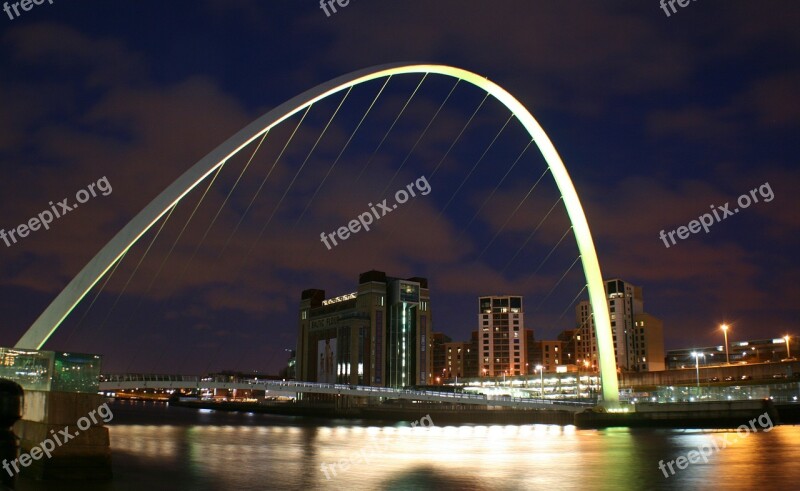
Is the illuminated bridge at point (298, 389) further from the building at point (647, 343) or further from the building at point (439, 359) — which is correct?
the building at point (439, 359)

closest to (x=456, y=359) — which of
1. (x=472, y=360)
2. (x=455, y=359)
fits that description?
(x=455, y=359)

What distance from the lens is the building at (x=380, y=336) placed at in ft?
371

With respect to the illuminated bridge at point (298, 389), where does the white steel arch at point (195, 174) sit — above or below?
above

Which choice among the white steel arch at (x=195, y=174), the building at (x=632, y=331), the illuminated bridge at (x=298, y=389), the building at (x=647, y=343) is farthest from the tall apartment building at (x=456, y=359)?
the white steel arch at (x=195, y=174)

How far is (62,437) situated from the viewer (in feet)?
45.7

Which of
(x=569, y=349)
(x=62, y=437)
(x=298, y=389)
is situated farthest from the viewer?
(x=569, y=349)

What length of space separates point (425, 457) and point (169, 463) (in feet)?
27.0

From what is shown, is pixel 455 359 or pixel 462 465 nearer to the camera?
pixel 462 465

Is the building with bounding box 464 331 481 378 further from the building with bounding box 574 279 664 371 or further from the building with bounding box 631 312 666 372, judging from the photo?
the building with bounding box 631 312 666 372

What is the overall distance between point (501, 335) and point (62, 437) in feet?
490

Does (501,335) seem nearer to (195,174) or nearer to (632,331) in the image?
(632,331)

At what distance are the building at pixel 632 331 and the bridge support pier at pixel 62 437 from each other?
131696 mm

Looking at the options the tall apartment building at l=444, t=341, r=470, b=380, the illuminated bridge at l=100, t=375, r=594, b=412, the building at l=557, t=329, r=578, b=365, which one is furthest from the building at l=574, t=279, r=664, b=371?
the illuminated bridge at l=100, t=375, r=594, b=412

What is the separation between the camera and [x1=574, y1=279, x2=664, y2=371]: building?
462 feet
